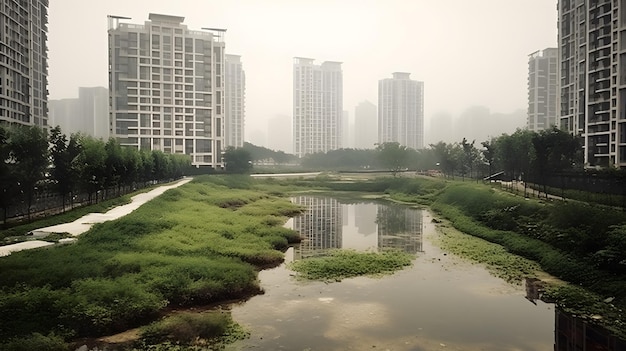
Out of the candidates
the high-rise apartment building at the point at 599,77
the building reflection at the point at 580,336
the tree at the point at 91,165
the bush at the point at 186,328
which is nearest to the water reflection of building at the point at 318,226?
the bush at the point at 186,328

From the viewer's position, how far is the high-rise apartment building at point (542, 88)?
100125mm

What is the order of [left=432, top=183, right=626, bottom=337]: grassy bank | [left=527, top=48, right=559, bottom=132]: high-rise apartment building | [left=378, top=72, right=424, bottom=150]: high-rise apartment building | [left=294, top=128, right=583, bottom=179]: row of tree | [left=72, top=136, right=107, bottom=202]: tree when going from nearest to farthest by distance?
[left=432, top=183, right=626, bottom=337]: grassy bank < [left=72, top=136, right=107, bottom=202]: tree < [left=294, top=128, right=583, bottom=179]: row of tree < [left=527, top=48, right=559, bottom=132]: high-rise apartment building < [left=378, top=72, right=424, bottom=150]: high-rise apartment building

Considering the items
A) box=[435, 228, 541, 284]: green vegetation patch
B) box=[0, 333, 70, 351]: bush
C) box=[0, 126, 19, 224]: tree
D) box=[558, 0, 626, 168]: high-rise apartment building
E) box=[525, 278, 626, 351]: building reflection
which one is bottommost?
box=[525, 278, 626, 351]: building reflection

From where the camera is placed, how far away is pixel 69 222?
77.8 ft

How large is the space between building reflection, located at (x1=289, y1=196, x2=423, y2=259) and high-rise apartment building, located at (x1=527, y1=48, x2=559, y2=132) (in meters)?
71.7

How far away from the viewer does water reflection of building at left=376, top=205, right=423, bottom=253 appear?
26000 millimetres

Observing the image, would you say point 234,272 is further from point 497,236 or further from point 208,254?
point 497,236

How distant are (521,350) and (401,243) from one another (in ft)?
48.0

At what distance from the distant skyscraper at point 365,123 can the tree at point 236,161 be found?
105085 mm

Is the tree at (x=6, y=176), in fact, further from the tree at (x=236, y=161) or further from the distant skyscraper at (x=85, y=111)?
the distant skyscraper at (x=85, y=111)

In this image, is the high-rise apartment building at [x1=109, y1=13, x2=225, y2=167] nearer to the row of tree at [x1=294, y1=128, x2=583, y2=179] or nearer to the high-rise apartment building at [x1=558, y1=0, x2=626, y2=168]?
the row of tree at [x1=294, y1=128, x2=583, y2=179]

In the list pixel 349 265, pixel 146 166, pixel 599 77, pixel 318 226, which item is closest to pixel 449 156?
pixel 599 77

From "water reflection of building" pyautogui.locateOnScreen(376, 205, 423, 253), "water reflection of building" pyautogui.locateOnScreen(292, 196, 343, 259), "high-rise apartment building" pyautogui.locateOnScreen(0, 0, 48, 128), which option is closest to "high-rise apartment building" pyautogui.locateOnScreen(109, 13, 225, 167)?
"high-rise apartment building" pyautogui.locateOnScreen(0, 0, 48, 128)

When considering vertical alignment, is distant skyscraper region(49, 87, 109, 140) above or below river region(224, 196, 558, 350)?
above
